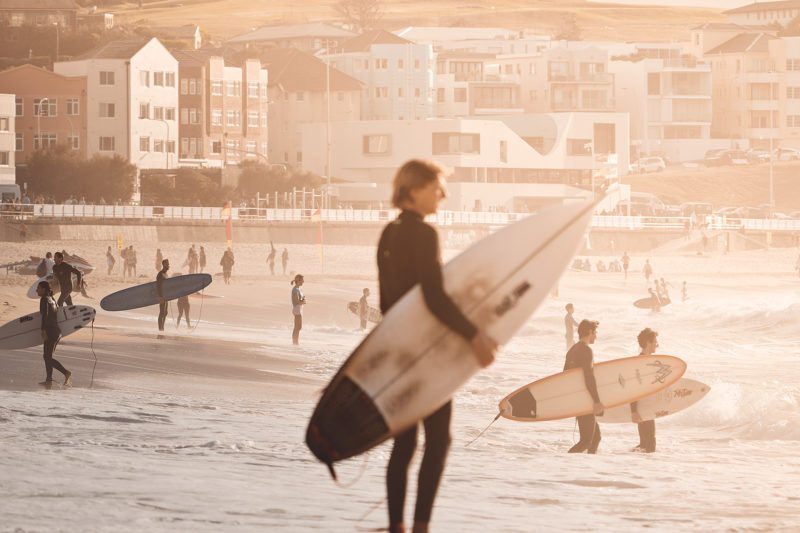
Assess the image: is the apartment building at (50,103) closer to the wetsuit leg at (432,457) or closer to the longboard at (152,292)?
the longboard at (152,292)

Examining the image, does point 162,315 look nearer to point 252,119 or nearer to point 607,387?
point 607,387

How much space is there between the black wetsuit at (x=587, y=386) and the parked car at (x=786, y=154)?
320 feet

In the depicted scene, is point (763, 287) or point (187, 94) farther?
point (187, 94)

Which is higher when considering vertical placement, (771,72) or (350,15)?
(350,15)

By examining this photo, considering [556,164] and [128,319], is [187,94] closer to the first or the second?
[556,164]

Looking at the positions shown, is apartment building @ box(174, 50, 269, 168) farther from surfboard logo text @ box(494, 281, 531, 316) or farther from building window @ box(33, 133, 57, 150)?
surfboard logo text @ box(494, 281, 531, 316)

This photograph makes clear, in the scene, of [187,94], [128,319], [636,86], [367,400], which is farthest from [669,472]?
[636,86]

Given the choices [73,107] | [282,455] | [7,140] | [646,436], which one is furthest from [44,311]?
[73,107]

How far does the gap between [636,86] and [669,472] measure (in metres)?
96.9

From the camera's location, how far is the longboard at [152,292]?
70.3 ft

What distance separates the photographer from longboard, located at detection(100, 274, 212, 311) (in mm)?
21438

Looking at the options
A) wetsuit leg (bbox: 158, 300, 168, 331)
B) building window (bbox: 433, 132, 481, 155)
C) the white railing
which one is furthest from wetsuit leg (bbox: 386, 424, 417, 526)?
building window (bbox: 433, 132, 481, 155)

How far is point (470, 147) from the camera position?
79.2m

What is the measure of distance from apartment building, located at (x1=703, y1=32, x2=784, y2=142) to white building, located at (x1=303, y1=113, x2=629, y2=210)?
31.4 meters
